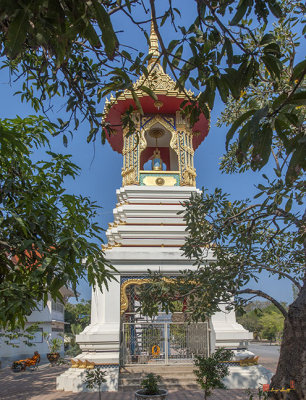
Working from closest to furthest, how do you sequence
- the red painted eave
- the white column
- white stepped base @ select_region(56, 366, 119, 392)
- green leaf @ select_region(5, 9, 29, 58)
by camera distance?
green leaf @ select_region(5, 9, 29, 58), white stepped base @ select_region(56, 366, 119, 392), the white column, the red painted eave

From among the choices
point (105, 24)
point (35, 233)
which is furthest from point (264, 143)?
point (35, 233)

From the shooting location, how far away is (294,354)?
381 centimetres

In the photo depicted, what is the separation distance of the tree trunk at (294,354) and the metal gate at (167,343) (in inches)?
180

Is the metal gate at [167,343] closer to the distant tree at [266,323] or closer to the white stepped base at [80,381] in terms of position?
the white stepped base at [80,381]

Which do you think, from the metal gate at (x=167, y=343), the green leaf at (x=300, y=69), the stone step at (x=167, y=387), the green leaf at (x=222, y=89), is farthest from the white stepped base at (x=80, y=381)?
the green leaf at (x=300, y=69)

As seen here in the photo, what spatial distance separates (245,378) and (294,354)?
4.47 m

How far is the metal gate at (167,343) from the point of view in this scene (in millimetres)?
8336

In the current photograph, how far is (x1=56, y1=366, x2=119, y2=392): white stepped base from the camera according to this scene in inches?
289

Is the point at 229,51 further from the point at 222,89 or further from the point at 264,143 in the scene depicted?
the point at 264,143

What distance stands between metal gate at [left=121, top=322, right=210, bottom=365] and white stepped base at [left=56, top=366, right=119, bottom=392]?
0.72 metres

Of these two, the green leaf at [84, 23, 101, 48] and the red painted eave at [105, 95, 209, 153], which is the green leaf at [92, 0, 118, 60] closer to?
the green leaf at [84, 23, 101, 48]

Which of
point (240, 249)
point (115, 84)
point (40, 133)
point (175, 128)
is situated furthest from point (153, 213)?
point (115, 84)

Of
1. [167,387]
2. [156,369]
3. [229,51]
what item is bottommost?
[167,387]

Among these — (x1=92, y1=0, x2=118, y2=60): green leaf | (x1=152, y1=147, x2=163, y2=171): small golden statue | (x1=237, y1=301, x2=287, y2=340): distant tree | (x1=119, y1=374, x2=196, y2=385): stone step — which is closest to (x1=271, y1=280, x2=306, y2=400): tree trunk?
(x1=92, y1=0, x2=118, y2=60): green leaf
